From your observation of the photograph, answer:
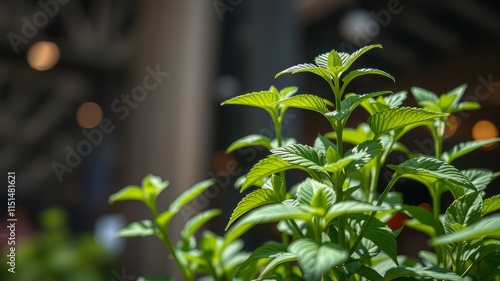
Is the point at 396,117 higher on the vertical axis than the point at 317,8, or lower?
lower

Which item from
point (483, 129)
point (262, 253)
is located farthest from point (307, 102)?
point (483, 129)

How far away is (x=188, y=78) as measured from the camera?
2117 millimetres

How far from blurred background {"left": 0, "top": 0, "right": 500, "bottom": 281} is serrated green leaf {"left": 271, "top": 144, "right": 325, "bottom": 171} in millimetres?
818

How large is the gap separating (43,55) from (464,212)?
2.95 metres

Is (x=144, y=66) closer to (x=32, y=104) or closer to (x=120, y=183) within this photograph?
(x=120, y=183)

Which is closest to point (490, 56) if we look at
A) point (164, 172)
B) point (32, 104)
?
point (164, 172)

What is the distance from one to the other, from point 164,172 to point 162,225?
144 cm

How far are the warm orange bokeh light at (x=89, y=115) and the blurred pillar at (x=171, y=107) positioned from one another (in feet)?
3.13

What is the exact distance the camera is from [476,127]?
5.03 feet

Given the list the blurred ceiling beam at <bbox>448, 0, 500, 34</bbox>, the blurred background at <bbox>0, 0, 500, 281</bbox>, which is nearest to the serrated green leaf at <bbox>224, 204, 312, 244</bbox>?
the blurred background at <bbox>0, 0, 500, 281</bbox>

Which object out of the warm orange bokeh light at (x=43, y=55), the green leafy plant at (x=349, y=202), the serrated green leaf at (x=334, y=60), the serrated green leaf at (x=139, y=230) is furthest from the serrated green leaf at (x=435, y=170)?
the warm orange bokeh light at (x=43, y=55)

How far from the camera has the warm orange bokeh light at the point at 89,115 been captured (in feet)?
9.96

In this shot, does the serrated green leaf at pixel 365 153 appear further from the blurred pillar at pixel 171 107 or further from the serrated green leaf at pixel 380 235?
the blurred pillar at pixel 171 107

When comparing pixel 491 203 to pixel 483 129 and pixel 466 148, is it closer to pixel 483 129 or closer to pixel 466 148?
pixel 466 148
